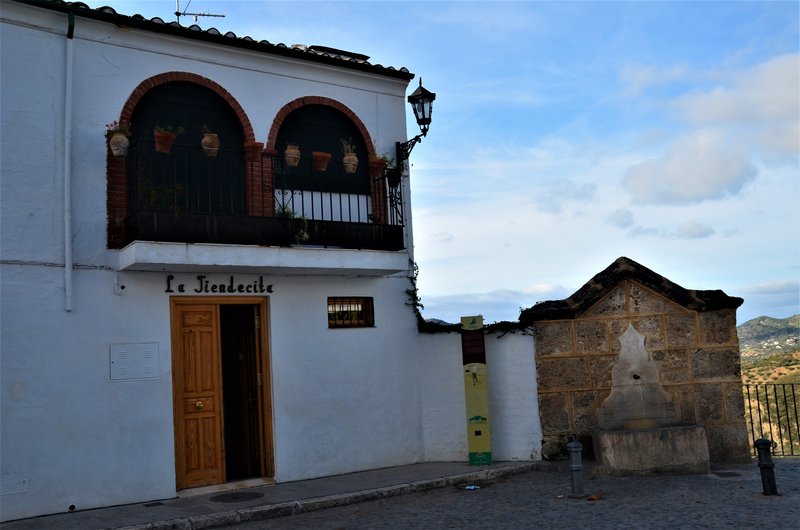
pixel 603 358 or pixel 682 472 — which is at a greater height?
pixel 603 358

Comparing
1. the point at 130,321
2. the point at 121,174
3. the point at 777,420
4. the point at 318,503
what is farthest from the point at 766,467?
the point at 121,174

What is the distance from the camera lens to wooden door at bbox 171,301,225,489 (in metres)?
9.50

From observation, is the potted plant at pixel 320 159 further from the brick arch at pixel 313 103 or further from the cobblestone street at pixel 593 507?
the cobblestone street at pixel 593 507

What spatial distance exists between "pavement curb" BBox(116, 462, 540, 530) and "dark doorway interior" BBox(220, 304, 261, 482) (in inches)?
72.7

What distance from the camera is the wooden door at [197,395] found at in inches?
374

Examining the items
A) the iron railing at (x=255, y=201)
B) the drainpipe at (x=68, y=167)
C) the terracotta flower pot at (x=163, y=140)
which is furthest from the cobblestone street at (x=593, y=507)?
the terracotta flower pot at (x=163, y=140)

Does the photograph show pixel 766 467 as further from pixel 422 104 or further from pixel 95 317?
pixel 95 317

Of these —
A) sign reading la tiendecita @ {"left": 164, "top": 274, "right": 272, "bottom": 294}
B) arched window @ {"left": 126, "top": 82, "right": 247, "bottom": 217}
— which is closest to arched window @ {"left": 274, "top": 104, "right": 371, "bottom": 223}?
arched window @ {"left": 126, "top": 82, "right": 247, "bottom": 217}

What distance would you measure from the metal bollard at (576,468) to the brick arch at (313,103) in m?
5.83

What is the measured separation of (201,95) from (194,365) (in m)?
3.98

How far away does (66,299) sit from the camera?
8586mm

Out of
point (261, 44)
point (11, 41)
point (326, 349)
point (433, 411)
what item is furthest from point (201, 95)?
point (433, 411)

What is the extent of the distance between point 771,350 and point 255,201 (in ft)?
80.7

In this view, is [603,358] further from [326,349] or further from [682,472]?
[326,349]
